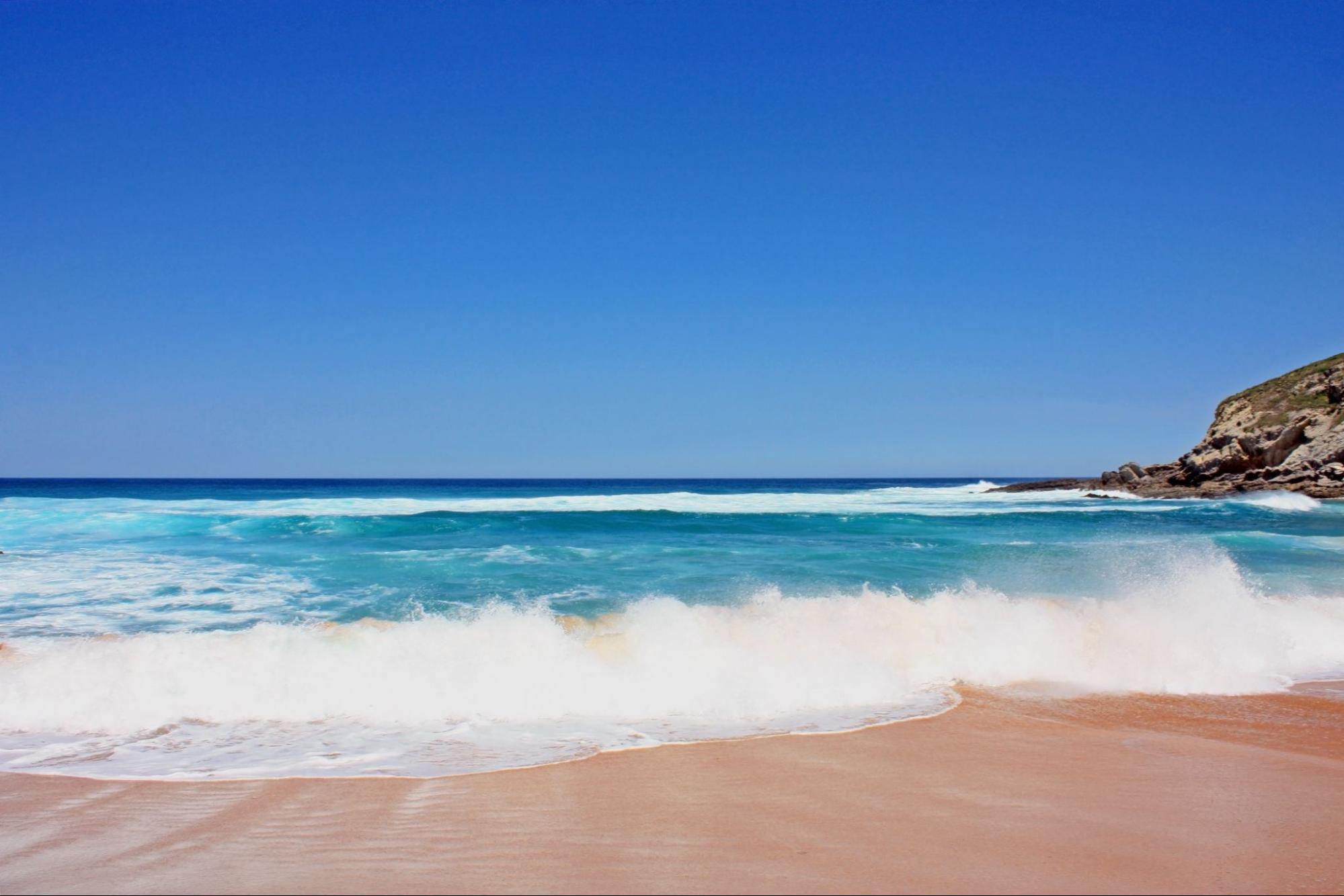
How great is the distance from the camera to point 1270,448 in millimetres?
43062

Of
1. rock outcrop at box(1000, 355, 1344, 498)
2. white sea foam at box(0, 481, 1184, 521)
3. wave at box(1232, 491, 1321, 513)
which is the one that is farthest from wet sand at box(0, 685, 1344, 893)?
rock outcrop at box(1000, 355, 1344, 498)

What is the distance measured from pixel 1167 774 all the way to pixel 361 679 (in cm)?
589

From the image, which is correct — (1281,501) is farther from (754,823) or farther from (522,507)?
(754,823)

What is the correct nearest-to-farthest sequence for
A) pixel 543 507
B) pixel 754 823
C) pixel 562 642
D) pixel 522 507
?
pixel 754 823 < pixel 562 642 < pixel 522 507 < pixel 543 507

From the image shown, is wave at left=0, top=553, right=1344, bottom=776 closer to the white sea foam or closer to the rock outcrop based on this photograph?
the white sea foam

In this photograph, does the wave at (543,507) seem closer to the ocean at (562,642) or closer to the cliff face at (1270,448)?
the cliff face at (1270,448)

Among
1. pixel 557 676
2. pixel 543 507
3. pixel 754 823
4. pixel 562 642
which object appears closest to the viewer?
pixel 754 823

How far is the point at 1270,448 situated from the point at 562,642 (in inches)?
1928

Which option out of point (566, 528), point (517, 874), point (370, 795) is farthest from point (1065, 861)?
point (566, 528)

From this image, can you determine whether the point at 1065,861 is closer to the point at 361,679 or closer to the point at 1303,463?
the point at 361,679

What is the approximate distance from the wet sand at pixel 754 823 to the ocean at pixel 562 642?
51 centimetres

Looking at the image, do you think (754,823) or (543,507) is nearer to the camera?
(754,823)

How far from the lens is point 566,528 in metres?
24.2

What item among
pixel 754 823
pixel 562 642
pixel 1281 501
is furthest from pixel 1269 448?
pixel 754 823
